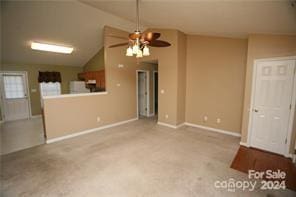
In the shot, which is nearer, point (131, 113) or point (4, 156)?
point (4, 156)

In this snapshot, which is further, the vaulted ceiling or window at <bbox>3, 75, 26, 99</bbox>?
window at <bbox>3, 75, 26, 99</bbox>

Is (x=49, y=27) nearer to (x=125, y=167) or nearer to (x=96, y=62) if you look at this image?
(x=96, y=62)

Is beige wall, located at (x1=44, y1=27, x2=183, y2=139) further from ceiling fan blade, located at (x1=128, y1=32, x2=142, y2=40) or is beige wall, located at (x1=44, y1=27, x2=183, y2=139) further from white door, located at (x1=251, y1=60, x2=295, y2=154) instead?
ceiling fan blade, located at (x1=128, y1=32, x2=142, y2=40)

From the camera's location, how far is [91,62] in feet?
22.2

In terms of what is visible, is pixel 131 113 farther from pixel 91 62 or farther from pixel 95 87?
pixel 91 62

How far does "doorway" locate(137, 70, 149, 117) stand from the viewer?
6402 mm

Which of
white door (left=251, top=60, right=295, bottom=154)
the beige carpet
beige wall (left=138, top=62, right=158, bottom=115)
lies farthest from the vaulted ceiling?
the beige carpet

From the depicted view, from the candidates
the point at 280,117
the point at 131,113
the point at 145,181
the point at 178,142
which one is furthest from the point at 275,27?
the point at 131,113

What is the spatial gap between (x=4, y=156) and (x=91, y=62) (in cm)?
465

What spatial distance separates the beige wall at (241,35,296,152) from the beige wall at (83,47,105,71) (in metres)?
4.90

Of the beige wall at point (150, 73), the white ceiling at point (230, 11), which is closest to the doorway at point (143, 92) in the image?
the beige wall at point (150, 73)

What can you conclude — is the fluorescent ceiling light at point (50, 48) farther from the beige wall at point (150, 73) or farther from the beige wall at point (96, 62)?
the beige wall at point (150, 73)

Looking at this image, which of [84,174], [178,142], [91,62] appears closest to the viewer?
[84,174]

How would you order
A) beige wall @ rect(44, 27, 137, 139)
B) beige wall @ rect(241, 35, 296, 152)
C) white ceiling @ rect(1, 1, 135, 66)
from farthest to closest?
beige wall @ rect(44, 27, 137, 139) < white ceiling @ rect(1, 1, 135, 66) < beige wall @ rect(241, 35, 296, 152)
